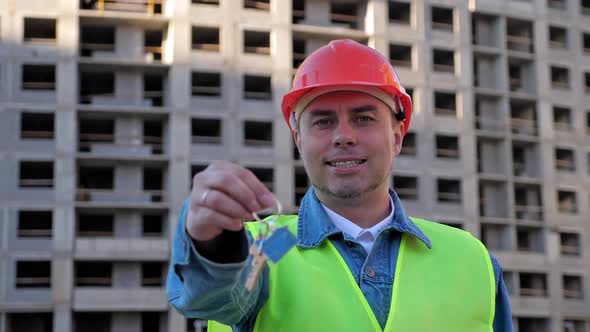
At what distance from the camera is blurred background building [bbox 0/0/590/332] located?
38062mm

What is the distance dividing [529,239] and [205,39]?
2054 cm

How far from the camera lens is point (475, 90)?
147 ft

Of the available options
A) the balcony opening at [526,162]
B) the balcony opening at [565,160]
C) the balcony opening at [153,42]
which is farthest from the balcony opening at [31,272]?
the balcony opening at [565,160]

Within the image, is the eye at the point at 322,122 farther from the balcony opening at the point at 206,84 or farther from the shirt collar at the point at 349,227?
the balcony opening at the point at 206,84

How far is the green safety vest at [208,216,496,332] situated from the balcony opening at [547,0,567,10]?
1892 inches

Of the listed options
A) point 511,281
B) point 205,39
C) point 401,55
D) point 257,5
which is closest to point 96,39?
point 205,39

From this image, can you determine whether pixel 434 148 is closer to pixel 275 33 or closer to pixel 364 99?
pixel 275 33

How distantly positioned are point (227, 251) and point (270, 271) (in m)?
0.50

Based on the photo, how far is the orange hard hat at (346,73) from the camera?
10.3ft

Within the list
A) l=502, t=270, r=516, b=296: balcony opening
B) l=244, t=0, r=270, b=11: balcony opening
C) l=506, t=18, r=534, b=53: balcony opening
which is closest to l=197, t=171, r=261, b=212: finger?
l=244, t=0, r=270, b=11: balcony opening

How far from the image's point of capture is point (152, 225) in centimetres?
4097

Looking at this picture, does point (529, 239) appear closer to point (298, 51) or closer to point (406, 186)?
point (406, 186)

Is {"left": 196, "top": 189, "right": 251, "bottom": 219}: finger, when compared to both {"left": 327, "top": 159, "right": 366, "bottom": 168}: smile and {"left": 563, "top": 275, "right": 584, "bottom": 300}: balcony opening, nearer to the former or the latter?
{"left": 327, "top": 159, "right": 366, "bottom": 168}: smile

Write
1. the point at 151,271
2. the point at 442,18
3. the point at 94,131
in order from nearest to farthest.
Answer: the point at 151,271 < the point at 94,131 < the point at 442,18
